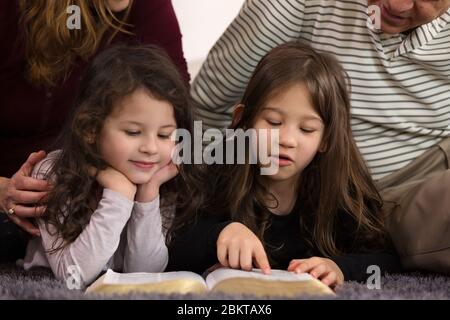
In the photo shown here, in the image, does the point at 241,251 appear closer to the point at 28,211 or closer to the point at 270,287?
the point at 270,287

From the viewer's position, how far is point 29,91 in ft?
4.44

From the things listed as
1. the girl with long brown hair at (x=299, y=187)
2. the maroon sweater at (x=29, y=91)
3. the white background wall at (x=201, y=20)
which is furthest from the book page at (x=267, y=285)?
the white background wall at (x=201, y=20)

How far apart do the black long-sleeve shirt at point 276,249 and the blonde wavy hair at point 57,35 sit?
42cm

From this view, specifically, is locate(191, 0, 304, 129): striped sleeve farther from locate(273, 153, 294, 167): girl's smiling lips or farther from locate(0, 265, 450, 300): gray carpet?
locate(0, 265, 450, 300): gray carpet

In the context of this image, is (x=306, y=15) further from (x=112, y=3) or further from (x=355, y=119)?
(x=112, y=3)

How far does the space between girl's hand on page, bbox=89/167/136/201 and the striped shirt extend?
1.35 ft

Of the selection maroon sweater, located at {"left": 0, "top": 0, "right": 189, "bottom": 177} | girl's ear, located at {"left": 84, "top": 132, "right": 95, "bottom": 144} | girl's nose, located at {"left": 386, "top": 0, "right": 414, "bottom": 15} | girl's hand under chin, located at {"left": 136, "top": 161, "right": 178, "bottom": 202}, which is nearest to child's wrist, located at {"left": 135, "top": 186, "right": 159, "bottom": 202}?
girl's hand under chin, located at {"left": 136, "top": 161, "right": 178, "bottom": 202}

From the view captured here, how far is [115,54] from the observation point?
1.12 meters

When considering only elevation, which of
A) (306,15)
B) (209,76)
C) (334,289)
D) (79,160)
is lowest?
(334,289)

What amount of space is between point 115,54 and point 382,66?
506mm

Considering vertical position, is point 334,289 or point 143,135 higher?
point 143,135

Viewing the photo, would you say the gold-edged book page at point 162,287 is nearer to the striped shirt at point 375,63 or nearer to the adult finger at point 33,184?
the adult finger at point 33,184

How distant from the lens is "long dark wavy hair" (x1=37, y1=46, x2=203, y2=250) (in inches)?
41.8
